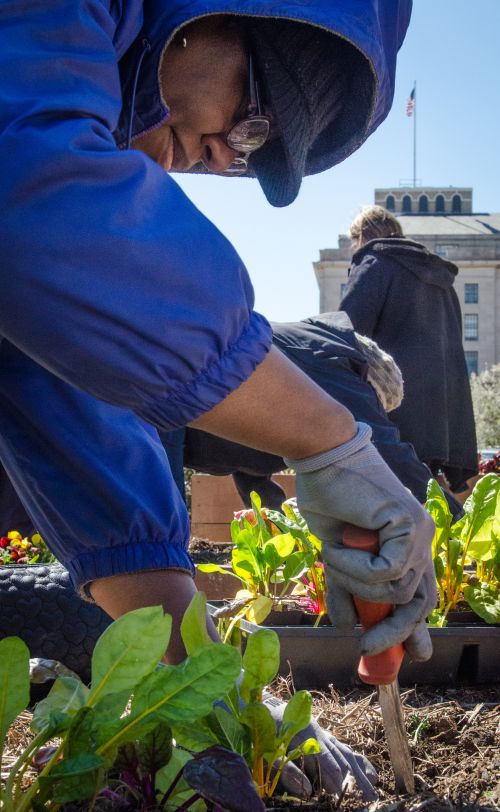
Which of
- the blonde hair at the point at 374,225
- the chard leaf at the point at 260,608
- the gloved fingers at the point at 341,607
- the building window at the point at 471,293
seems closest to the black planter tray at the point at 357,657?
the chard leaf at the point at 260,608

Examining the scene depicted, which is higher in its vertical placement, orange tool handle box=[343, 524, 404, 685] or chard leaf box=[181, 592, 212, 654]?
chard leaf box=[181, 592, 212, 654]

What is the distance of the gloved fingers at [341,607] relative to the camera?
4.22ft

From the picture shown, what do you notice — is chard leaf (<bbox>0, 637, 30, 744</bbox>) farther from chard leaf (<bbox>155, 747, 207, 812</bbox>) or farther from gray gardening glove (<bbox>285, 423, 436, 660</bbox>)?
gray gardening glove (<bbox>285, 423, 436, 660</bbox>)

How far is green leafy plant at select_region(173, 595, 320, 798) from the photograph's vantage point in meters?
0.96

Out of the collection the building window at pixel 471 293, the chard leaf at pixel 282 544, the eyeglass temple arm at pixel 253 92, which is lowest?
the building window at pixel 471 293

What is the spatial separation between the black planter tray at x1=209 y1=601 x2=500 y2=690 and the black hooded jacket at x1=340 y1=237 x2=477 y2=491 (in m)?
2.61

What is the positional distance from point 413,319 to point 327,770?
359 cm

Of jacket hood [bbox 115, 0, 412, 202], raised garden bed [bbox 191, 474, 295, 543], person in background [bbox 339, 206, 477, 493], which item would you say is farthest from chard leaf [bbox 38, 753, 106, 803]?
raised garden bed [bbox 191, 474, 295, 543]

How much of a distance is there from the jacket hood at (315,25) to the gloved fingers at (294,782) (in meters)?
0.92

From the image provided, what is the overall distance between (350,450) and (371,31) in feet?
1.93

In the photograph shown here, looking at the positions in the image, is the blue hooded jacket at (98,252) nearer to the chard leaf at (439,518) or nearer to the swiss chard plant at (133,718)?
the swiss chard plant at (133,718)

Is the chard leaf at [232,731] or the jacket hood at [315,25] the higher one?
the jacket hood at [315,25]

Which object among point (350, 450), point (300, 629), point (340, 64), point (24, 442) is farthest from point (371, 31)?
point (300, 629)

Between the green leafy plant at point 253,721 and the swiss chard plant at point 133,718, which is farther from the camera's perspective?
the green leafy plant at point 253,721
